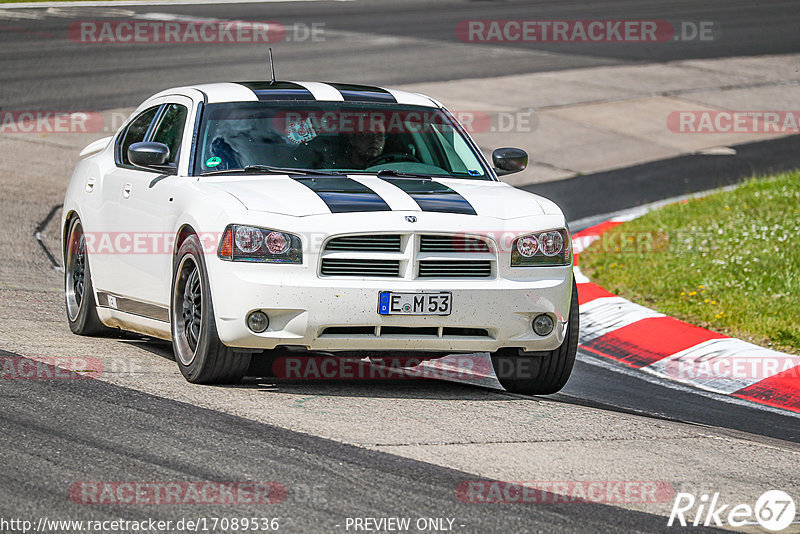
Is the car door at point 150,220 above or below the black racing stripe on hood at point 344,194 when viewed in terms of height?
below

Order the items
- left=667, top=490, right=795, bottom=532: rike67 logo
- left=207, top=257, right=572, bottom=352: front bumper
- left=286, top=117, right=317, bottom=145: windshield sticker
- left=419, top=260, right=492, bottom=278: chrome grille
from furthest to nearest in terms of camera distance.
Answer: left=286, top=117, right=317, bottom=145: windshield sticker
left=419, top=260, right=492, bottom=278: chrome grille
left=207, top=257, right=572, bottom=352: front bumper
left=667, top=490, right=795, bottom=532: rike67 logo

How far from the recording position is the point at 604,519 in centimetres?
480

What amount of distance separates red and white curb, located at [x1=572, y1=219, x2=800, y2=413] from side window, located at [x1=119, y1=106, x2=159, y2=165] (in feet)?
11.1

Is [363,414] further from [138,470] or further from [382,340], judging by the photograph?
[138,470]

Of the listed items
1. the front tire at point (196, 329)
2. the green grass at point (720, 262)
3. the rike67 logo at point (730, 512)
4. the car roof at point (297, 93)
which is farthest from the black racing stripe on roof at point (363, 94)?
the rike67 logo at point (730, 512)

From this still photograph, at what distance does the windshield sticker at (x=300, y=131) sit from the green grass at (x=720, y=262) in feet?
11.7

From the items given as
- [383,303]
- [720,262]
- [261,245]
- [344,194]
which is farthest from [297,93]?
[720,262]

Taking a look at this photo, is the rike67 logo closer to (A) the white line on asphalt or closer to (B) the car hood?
(B) the car hood

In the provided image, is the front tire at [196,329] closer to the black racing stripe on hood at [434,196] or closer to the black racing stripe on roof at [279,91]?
the black racing stripe on hood at [434,196]

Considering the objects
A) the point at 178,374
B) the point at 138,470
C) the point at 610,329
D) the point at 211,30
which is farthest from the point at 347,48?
the point at 138,470

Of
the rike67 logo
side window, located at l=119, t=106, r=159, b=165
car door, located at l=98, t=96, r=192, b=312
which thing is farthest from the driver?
the rike67 logo

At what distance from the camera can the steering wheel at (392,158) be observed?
25.0ft

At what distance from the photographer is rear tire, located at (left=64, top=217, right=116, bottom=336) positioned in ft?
27.2

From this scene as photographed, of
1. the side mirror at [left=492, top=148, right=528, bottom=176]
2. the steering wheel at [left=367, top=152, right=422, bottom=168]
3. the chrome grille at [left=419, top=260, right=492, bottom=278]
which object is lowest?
the chrome grille at [left=419, top=260, right=492, bottom=278]
